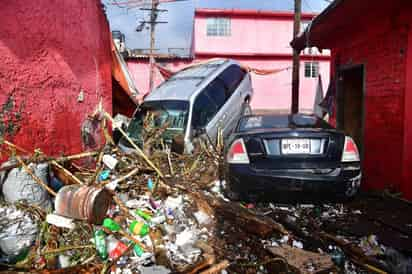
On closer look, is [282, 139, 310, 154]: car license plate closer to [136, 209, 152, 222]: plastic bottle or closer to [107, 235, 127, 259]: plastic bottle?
[136, 209, 152, 222]: plastic bottle

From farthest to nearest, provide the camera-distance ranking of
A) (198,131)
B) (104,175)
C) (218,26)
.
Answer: (218,26) < (198,131) < (104,175)

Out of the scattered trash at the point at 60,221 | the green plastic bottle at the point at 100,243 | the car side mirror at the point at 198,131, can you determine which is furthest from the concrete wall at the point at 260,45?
the green plastic bottle at the point at 100,243

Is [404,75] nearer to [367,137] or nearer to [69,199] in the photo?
[367,137]

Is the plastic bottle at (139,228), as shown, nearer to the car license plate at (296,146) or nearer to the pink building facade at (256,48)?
the car license plate at (296,146)

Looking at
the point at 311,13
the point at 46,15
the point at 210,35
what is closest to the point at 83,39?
the point at 46,15

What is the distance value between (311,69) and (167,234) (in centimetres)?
2170

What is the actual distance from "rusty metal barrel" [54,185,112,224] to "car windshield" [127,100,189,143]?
132 inches

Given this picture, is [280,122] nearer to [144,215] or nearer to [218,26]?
[144,215]

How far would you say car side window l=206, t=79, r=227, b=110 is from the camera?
26.9 feet

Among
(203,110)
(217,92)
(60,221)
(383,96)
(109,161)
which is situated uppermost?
(217,92)

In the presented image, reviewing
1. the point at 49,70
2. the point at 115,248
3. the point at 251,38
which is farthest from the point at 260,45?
the point at 115,248

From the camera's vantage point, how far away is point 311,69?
73.7 ft

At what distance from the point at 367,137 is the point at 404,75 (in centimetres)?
148

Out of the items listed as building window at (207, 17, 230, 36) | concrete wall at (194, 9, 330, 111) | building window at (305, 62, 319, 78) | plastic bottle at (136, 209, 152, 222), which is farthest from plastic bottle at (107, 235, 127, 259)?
building window at (305, 62, 319, 78)
